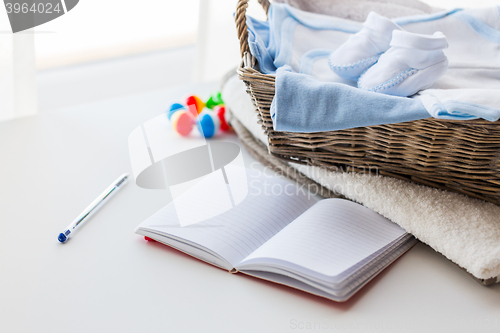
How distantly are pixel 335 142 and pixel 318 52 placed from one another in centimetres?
25

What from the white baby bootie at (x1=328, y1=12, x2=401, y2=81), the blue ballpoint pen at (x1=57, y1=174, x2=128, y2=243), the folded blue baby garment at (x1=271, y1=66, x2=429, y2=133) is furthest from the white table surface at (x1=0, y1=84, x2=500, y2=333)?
the white baby bootie at (x1=328, y1=12, x2=401, y2=81)

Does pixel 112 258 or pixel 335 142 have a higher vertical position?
pixel 335 142

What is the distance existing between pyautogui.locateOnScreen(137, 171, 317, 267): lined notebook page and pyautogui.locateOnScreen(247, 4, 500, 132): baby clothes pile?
10cm

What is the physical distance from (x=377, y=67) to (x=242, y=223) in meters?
0.31

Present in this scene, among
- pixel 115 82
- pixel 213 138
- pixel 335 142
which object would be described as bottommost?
pixel 115 82

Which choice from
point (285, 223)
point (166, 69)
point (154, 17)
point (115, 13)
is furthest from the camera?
point (166, 69)

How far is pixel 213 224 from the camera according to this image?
57 cm

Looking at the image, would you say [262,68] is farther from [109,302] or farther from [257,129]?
[109,302]

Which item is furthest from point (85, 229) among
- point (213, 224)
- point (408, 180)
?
→ point (408, 180)

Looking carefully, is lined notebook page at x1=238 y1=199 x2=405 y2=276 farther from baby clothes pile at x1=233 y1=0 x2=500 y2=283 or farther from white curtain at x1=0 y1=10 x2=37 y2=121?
white curtain at x1=0 y1=10 x2=37 y2=121

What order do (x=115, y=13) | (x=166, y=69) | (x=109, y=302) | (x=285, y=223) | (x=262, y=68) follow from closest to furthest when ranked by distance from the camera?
1. (x=109, y=302)
2. (x=285, y=223)
3. (x=262, y=68)
4. (x=115, y=13)
5. (x=166, y=69)

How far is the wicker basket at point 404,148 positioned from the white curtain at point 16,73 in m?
0.53

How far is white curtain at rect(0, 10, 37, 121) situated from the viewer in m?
0.94

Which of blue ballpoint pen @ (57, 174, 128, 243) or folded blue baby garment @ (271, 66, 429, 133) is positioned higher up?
folded blue baby garment @ (271, 66, 429, 133)
